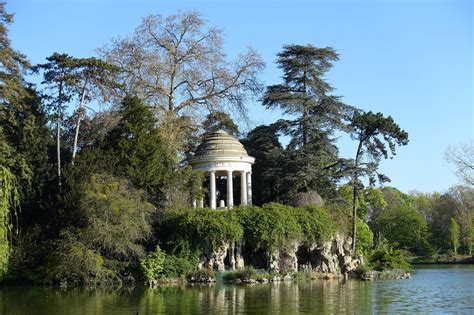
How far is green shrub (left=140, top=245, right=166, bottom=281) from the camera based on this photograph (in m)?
33.7

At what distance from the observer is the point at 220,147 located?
4291 cm

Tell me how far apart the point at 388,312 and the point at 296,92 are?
27.3m

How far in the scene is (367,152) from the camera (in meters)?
45.2

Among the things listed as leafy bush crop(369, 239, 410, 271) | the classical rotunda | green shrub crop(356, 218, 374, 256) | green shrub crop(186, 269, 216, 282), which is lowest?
green shrub crop(186, 269, 216, 282)

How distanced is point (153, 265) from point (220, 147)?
37.5 feet

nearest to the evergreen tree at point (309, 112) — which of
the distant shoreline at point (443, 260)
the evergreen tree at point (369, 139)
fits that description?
the evergreen tree at point (369, 139)

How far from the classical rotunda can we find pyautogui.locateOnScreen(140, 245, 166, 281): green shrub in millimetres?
7995

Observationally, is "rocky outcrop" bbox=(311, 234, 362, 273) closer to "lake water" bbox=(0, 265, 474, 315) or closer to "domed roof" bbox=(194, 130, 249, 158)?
"lake water" bbox=(0, 265, 474, 315)

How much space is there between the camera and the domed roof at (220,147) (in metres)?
42.8

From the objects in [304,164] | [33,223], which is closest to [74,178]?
[33,223]

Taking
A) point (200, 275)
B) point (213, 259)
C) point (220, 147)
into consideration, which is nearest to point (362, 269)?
point (213, 259)

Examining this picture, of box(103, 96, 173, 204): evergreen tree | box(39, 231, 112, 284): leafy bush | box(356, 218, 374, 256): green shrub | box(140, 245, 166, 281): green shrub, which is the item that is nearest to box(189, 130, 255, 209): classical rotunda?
box(103, 96, 173, 204): evergreen tree

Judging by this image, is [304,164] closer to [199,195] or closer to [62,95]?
[199,195]

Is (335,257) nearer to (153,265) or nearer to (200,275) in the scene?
(200,275)
